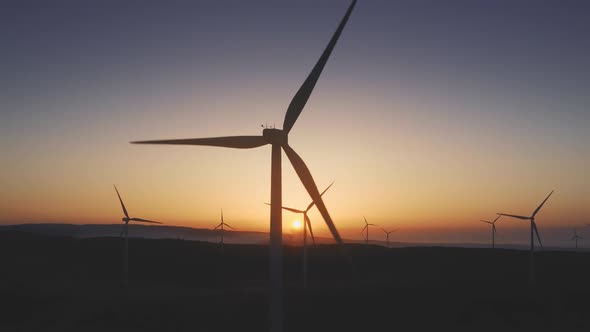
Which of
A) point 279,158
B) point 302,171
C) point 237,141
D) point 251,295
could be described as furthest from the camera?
point 251,295

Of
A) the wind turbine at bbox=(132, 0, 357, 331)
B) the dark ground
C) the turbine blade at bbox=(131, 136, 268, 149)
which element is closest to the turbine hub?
the wind turbine at bbox=(132, 0, 357, 331)

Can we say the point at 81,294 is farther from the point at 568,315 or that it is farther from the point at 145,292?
the point at 568,315

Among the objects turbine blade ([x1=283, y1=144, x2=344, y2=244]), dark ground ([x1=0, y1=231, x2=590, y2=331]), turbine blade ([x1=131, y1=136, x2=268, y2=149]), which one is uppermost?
turbine blade ([x1=131, y1=136, x2=268, y2=149])

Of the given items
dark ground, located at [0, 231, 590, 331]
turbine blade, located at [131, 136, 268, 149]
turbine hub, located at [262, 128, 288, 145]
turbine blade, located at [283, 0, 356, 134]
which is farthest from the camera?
dark ground, located at [0, 231, 590, 331]

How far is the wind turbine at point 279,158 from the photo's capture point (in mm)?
25438

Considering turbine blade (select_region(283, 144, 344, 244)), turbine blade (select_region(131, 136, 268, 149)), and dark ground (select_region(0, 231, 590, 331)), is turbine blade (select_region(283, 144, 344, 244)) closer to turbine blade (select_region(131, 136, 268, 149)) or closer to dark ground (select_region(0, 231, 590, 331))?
turbine blade (select_region(131, 136, 268, 149))

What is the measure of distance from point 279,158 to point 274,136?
3.72 feet

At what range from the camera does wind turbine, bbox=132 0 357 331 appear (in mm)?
25438

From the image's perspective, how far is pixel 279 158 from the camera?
27422 mm

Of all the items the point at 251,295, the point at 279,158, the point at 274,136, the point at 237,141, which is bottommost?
the point at 251,295

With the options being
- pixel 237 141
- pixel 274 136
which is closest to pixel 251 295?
pixel 237 141

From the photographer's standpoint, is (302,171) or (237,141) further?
Result: (237,141)

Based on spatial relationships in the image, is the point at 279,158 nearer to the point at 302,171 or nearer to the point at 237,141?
the point at 302,171

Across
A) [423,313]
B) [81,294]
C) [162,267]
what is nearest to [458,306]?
[423,313]
